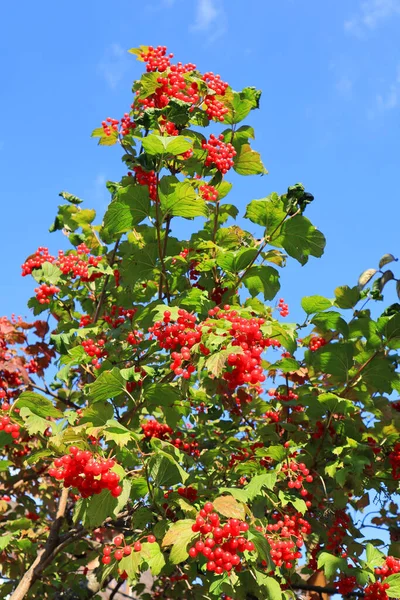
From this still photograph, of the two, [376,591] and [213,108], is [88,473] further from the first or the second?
[213,108]

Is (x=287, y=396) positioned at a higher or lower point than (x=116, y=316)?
lower

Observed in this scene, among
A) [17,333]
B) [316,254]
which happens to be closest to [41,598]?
[17,333]

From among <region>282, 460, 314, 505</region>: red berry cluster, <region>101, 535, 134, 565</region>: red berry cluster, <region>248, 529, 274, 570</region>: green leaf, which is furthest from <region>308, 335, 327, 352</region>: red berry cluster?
<region>101, 535, 134, 565</region>: red berry cluster

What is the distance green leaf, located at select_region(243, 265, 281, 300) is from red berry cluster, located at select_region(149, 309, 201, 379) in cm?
89

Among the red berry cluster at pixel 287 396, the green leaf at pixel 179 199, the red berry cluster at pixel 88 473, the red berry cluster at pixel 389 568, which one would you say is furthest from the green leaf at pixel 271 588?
the green leaf at pixel 179 199

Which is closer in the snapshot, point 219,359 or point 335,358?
point 219,359

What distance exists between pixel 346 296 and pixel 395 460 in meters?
1.53

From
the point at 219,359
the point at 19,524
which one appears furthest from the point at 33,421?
the point at 19,524

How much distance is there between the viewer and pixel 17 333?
23.6 ft

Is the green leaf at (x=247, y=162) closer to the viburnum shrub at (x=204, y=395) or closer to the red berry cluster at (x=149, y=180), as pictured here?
the viburnum shrub at (x=204, y=395)

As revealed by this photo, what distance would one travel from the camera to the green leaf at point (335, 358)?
476 centimetres

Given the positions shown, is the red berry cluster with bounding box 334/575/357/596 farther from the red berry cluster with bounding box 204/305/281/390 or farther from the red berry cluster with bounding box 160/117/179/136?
the red berry cluster with bounding box 160/117/179/136

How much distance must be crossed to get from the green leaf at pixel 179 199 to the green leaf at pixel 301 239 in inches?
28.4

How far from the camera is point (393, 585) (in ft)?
13.8
